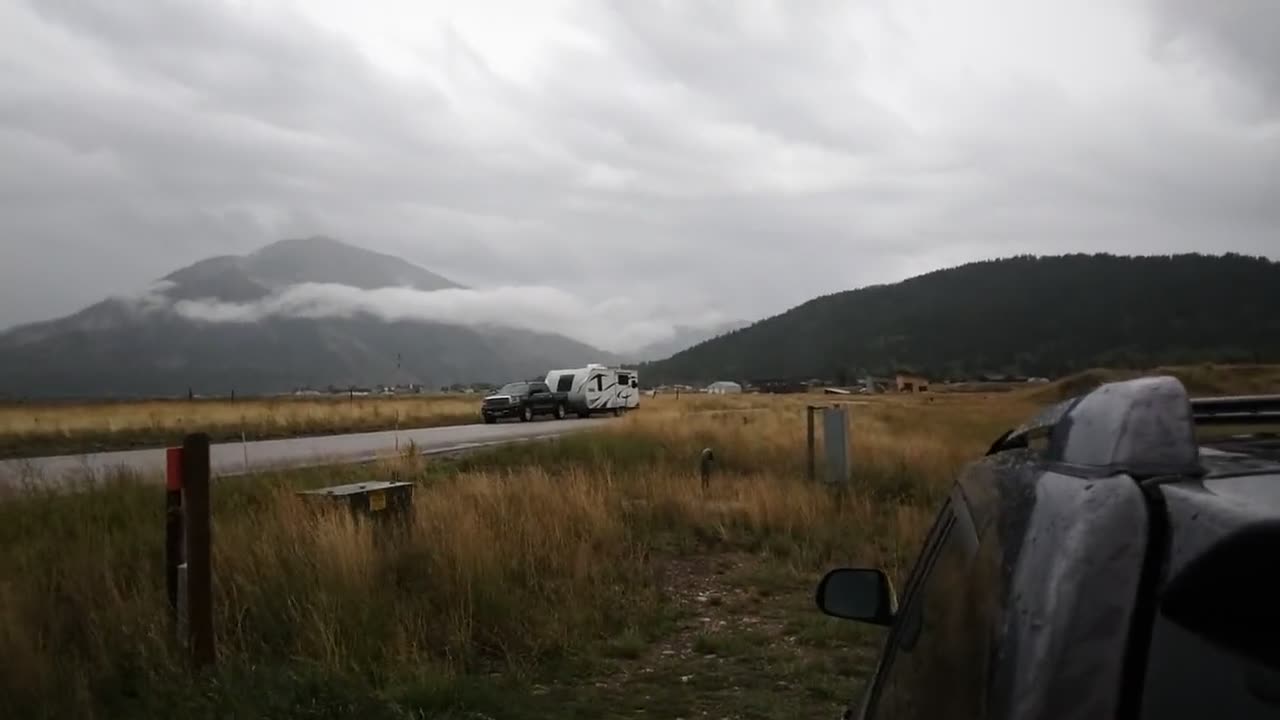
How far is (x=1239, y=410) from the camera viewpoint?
6.01ft

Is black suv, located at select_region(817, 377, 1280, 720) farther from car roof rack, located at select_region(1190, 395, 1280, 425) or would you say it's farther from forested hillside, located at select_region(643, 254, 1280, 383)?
forested hillside, located at select_region(643, 254, 1280, 383)

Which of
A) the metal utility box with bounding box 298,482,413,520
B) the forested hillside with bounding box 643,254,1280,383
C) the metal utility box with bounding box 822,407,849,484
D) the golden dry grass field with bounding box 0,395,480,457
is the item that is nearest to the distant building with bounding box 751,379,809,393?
the forested hillside with bounding box 643,254,1280,383

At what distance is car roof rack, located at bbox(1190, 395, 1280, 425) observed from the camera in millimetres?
1796

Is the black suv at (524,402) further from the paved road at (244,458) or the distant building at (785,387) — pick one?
the distant building at (785,387)

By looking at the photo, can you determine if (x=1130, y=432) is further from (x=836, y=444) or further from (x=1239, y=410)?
(x=836, y=444)

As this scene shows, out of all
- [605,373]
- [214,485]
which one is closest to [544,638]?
[214,485]

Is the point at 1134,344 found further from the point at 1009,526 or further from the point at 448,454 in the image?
the point at 1009,526

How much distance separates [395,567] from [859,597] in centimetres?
480

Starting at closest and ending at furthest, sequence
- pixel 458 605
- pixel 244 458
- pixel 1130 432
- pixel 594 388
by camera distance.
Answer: pixel 1130 432
pixel 458 605
pixel 244 458
pixel 594 388

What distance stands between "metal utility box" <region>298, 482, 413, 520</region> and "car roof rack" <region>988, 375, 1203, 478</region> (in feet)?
22.7

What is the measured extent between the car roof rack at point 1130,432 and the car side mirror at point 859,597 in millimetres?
1293

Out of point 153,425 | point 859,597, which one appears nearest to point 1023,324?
point 153,425

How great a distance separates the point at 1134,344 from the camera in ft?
123

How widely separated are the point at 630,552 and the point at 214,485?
16.6 feet
